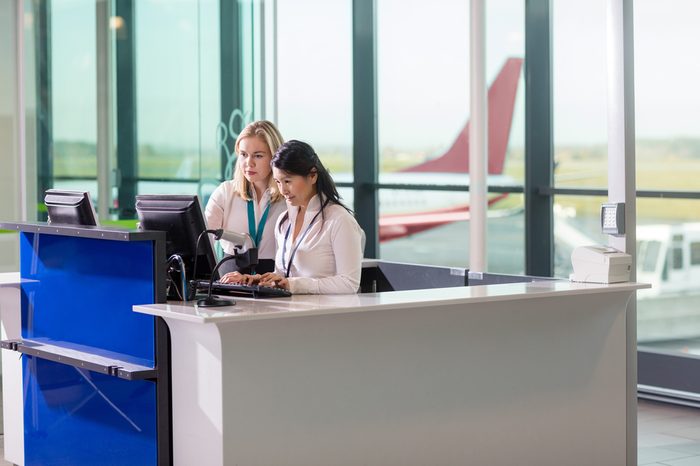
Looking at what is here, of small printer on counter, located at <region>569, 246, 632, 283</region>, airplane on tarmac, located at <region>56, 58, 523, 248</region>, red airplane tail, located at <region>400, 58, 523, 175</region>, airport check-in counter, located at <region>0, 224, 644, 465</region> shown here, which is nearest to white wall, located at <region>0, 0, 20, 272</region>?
airplane on tarmac, located at <region>56, 58, 523, 248</region>

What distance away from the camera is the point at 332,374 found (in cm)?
374

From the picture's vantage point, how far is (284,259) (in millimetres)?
4379

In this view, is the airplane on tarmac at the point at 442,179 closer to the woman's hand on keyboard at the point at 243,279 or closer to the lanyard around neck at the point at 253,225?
the lanyard around neck at the point at 253,225

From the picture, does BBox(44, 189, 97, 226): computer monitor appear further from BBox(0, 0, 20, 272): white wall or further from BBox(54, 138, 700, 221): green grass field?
BBox(54, 138, 700, 221): green grass field

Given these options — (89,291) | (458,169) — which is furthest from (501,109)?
(89,291)

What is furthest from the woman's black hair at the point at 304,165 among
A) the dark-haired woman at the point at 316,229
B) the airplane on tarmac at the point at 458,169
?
the airplane on tarmac at the point at 458,169

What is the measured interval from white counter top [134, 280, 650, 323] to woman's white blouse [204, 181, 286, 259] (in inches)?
37.8

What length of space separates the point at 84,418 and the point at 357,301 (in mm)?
1241

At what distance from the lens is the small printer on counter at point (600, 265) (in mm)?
4328

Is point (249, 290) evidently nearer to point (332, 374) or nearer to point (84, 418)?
point (332, 374)

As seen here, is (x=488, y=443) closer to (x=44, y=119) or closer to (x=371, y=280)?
Result: (x=371, y=280)

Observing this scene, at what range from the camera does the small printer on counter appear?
4.33m

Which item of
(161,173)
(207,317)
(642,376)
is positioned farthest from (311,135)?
(207,317)

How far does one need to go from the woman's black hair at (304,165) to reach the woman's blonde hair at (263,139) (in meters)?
0.40
